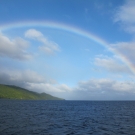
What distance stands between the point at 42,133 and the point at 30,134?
321 cm

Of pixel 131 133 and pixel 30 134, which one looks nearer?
pixel 30 134

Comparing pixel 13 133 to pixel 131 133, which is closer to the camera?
pixel 13 133

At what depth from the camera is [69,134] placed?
4534 centimetres

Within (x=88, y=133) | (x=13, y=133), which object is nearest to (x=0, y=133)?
(x=13, y=133)

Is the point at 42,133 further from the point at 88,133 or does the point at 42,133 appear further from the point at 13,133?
the point at 88,133

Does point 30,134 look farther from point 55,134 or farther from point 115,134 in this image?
point 115,134

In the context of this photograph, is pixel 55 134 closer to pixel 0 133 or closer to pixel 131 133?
pixel 0 133

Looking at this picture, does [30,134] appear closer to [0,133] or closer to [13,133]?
[13,133]

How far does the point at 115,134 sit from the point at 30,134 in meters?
20.8

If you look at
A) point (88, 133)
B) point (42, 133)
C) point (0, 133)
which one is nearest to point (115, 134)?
point (88, 133)

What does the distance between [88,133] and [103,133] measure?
380 cm

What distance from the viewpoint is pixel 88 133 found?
46812 millimetres

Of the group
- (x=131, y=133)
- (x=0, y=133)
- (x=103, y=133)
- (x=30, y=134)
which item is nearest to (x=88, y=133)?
(x=103, y=133)

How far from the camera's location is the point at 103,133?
46750mm
